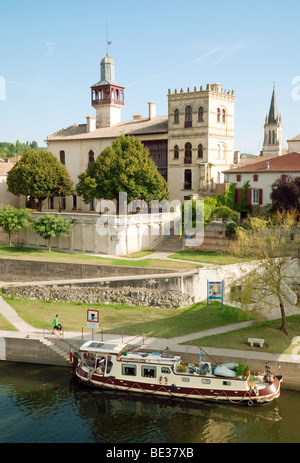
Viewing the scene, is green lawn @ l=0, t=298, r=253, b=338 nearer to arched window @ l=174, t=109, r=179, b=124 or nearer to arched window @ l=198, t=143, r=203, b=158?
arched window @ l=198, t=143, r=203, b=158

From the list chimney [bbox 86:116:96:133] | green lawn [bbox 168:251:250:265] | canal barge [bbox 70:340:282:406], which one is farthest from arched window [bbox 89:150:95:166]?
canal barge [bbox 70:340:282:406]

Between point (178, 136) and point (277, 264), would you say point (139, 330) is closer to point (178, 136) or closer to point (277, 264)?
point (277, 264)

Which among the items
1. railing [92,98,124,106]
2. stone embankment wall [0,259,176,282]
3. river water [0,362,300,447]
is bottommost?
river water [0,362,300,447]

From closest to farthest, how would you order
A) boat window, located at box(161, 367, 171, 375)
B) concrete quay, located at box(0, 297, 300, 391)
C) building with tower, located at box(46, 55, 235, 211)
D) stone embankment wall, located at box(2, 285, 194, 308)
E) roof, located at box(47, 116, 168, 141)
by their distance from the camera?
boat window, located at box(161, 367, 171, 375) → concrete quay, located at box(0, 297, 300, 391) → stone embankment wall, located at box(2, 285, 194, 308) → building with tower, located at box(46, 55, 235, 211) → roof, located at box(47, 116, 168, 141)

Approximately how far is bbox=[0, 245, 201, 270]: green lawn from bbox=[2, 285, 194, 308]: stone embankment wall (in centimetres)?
511

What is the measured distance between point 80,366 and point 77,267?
61.7 feet

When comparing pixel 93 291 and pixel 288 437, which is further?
pixel 93 291

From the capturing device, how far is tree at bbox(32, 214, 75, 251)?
5459 cm

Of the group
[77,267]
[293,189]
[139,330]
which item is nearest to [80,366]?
[139,330]

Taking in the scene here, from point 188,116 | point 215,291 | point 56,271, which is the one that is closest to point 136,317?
point 215,291

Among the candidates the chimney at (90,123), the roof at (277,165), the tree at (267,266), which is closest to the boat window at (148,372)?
the tree at (267,266)

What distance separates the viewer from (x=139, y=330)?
3516cm

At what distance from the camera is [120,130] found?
7312 centimetres

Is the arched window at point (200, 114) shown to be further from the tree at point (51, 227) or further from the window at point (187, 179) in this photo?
the tree at point (51, 227)
